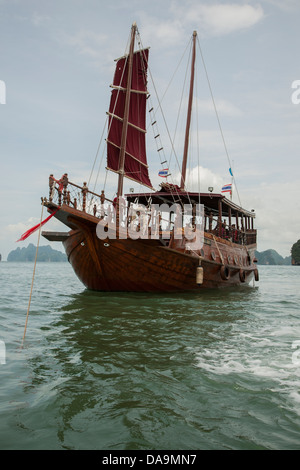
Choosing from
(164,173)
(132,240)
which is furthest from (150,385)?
(164,173)

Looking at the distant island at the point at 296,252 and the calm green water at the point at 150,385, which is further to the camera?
the distant island at the point at 296,252

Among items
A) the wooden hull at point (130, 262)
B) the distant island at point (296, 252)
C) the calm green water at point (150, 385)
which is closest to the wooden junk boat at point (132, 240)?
the wooden hull at point (130, 262)

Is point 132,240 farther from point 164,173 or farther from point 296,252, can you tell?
point 296,252

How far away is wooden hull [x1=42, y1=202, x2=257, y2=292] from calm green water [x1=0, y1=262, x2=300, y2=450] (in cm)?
382

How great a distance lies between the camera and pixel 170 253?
1165cm

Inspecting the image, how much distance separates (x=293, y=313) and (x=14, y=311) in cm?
803

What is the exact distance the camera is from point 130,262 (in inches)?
446

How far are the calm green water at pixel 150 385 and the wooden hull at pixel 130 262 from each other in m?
3.82

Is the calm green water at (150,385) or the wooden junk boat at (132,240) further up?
the wooden junk boat at (132,240)

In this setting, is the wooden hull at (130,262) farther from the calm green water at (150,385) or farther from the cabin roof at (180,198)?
the calm green water at (150,385)

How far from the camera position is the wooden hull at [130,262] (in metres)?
11.1

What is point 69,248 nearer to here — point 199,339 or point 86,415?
point 199,339

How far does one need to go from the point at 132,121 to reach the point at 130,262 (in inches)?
340
